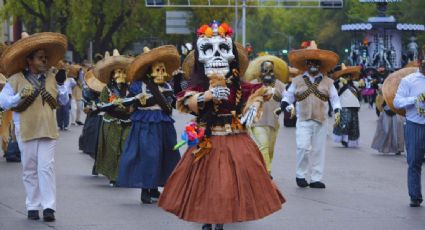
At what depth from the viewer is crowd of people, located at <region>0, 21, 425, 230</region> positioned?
33.4 ft

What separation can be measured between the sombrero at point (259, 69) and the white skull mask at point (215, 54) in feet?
19.7

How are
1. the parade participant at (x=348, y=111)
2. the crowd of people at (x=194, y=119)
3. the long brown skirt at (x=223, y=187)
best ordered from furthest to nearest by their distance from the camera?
the parade participant at (x=348, y=111)
the crowd of people at (x=194, y=119)
the long brown skirt at (x=223, y=187)

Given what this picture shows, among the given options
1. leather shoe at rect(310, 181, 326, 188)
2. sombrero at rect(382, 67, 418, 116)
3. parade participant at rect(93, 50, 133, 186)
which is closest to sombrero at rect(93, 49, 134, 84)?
parade participant at rect(93, 50, 133, 186)

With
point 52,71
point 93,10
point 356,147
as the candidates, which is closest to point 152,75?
point 52,71

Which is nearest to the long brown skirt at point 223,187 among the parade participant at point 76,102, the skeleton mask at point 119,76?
the skeleton mask at point 119,76

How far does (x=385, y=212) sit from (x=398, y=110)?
1335mm

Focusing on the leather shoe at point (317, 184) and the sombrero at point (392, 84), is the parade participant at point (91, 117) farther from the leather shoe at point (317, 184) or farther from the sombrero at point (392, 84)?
the sombrero at point (392, 84)

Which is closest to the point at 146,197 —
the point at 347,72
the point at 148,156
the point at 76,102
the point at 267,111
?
the point at 148,156

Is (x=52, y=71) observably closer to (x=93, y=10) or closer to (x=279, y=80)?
(x=279, y=80)

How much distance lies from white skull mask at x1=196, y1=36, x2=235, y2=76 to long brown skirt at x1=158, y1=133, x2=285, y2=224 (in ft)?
2.10

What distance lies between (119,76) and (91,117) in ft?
12.7

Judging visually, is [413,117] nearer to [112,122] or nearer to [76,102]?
[112,122]

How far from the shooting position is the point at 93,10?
54.6m

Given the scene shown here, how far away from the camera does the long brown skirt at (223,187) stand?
999 centimetres
